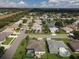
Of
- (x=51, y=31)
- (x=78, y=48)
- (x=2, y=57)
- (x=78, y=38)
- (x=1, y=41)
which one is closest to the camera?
(x=2, y=57)

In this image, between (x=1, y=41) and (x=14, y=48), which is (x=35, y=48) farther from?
(x=1, y=41)

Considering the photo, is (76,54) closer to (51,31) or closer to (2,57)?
(2,57)

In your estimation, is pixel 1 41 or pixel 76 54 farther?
pixel 1 41

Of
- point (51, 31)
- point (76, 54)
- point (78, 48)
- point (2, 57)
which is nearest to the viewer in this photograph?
point (2, 57)

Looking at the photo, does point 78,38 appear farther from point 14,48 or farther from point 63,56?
point 14,48

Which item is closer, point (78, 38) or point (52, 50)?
point (52, 50)

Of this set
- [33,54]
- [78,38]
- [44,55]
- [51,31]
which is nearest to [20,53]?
[33,54]

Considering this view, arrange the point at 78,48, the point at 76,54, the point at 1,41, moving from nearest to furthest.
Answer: the point at 76,54 → the point at 78,48 → the point at 1,41

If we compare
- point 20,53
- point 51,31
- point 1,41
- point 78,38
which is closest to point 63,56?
point 20,53

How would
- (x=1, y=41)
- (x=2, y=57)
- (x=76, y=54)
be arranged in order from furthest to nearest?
(x=1, y=41), (x=76, y=54), (x=2, y=57)
